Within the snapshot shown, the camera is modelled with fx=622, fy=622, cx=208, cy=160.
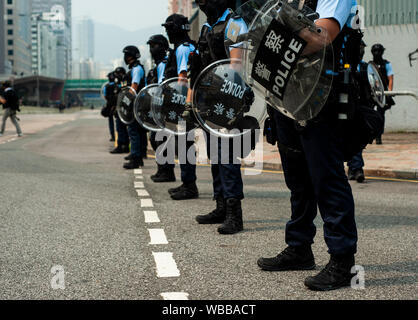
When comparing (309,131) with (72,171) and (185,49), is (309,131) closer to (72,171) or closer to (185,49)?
(185,49)

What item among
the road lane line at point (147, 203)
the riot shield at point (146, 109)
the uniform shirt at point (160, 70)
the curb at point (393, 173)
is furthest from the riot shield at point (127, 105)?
the curb at point (393, 173)

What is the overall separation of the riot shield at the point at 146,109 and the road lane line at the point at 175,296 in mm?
5481

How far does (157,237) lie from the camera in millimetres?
5164

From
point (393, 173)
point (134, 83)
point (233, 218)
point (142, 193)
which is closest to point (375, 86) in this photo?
point (233, 218)

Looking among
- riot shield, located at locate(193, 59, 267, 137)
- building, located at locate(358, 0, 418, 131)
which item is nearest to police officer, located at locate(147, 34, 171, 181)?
riot shield, located at locate(193, 59, 267, 137)

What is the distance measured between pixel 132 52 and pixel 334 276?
847 centimetres

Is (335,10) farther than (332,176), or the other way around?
(332,176)

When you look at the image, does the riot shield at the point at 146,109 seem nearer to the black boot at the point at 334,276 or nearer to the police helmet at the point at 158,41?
the police helmet at the point at 158,41

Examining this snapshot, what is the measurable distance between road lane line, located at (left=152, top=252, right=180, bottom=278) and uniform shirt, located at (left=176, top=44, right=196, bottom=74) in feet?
10.5

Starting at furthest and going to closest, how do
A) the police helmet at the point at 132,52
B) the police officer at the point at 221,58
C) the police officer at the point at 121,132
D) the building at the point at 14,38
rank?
the building at the point at 14,38 < the police officer at the point at 121,132 < the police helmet at the point at 132,52 < the police officer at the point at 221,58

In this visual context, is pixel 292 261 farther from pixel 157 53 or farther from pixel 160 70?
pixel 157 53

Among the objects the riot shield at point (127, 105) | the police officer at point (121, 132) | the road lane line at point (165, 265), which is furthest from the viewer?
the police officer at point (121, 132)

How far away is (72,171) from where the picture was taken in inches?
430

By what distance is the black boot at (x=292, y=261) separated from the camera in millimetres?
4012
